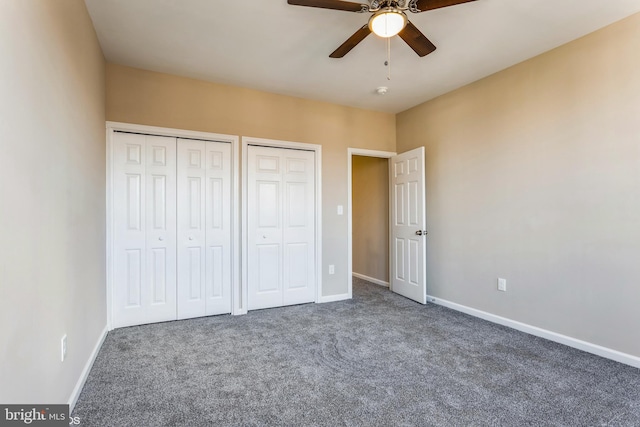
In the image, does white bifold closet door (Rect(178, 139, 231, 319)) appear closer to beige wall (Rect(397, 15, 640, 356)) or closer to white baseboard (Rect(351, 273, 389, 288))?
white baseboard (Rect(351, 273, 389, 288))

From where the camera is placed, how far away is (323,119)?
4.10m

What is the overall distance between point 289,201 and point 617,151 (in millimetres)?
3033

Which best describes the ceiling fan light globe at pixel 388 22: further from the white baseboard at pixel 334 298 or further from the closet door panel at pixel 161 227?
the white baseboard at pixel 334 298

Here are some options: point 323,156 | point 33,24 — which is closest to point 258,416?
point 33,24

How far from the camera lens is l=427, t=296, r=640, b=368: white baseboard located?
92.7 inches

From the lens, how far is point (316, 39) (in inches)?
105

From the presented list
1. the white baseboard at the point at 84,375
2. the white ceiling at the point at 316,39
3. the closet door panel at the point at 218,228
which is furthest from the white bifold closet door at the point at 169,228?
the white ceiling at the point at 316,39

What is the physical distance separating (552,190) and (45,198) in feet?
11.7

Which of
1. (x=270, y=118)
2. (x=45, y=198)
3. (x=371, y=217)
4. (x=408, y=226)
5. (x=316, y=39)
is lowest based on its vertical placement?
(x=408, y=226)

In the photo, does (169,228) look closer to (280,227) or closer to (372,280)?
(280,227)

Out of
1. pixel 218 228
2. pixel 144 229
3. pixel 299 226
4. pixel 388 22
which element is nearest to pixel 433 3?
pixel 388 22

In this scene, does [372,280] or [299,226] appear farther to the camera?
[372,280]

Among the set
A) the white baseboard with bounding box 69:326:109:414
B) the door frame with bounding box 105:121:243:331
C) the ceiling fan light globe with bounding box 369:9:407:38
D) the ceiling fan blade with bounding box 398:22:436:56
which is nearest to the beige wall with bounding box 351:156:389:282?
the door frame with bounding box 105:121:243:331

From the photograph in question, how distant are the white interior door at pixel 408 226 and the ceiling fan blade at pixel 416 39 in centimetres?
167
